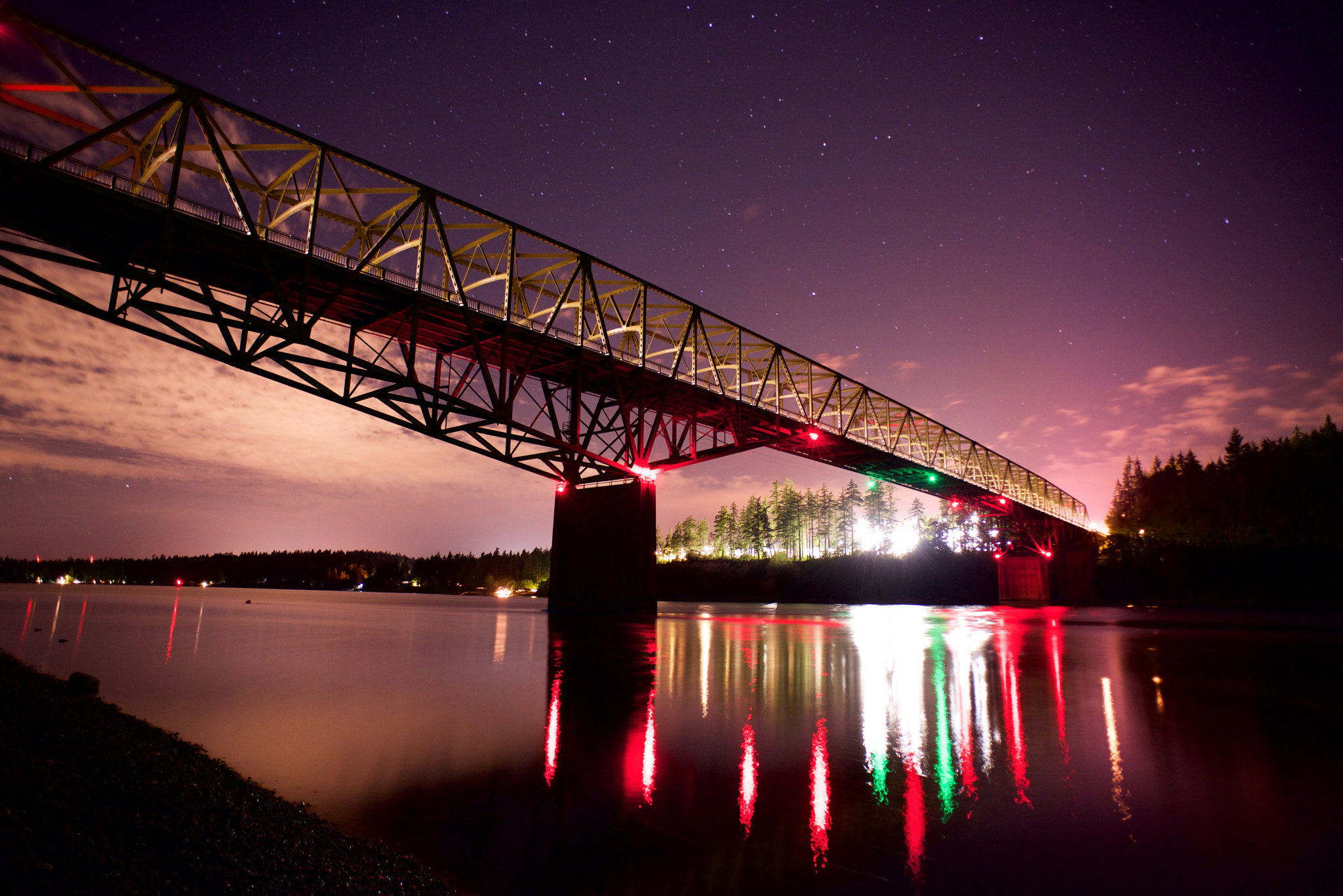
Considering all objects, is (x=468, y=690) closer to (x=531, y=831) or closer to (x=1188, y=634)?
(x=531, y=831)

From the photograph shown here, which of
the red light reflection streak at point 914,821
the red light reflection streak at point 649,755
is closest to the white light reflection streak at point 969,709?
the red light reflection streak at point 914,821

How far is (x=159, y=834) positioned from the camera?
4.32 meters

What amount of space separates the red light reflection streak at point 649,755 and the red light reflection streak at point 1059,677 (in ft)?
14.5

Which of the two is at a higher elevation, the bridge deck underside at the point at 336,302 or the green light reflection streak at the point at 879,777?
the bridge deck underside at the point at 336,302

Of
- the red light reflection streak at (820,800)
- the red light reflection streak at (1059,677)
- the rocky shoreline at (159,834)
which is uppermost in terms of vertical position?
the rocky shoreline at (159,834)

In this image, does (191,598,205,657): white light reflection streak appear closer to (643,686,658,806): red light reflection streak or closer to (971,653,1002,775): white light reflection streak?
(643,686,658,806): red light reflection streak

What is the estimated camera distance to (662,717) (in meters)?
9.22

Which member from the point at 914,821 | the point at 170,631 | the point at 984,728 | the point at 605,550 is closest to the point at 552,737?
the point at 914,821

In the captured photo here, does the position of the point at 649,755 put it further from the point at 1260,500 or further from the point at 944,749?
the point at 1260,500

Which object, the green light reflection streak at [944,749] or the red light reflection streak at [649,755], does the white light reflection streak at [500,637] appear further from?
the green light reflection streak at [944,749]

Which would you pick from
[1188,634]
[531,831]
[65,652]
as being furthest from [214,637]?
[1188,634]

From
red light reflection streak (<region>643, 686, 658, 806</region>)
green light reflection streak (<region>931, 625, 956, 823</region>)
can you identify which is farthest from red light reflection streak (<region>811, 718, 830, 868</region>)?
red light reflection streak (<region>643, 686, 658, 806</region>)

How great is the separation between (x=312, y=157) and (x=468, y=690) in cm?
1979

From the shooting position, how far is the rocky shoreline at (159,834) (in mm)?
3656
